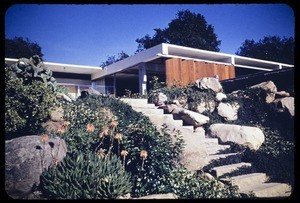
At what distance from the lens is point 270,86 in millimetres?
10086

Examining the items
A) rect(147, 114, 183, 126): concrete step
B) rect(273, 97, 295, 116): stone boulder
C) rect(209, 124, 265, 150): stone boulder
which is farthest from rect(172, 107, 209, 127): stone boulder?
rect(273, 97, 295, 116): stone boulder

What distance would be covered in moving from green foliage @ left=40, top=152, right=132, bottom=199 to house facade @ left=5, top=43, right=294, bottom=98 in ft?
29.1

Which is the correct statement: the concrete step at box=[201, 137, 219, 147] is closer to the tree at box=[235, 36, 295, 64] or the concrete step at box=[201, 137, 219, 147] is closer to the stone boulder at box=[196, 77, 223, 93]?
the stone boulder at box=[196, 77, 223, 93]

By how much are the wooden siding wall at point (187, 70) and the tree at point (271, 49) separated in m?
18.2

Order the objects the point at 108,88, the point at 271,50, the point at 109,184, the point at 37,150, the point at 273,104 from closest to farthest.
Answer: the point at 109,184 < the point at 37,150 < the point at 273,104 < the point at 108,88 < the point at 271,50

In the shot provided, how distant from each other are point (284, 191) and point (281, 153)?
177cm

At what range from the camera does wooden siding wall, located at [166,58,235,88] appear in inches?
517

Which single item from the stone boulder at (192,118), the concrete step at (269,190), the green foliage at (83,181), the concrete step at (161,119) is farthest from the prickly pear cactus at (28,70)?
the concrete step at (269,190)

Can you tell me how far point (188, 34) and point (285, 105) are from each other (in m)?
24.6

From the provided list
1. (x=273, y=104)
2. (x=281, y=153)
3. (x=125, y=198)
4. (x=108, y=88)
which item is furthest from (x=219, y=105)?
(x=108, y=88)

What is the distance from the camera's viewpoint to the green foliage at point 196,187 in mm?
4781

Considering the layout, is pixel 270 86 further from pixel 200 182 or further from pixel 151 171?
pixel 151 171

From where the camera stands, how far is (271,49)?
33031 millimetres

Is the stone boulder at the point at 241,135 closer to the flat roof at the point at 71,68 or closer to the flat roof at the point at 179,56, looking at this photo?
the flat roof at the point at 179,56
